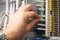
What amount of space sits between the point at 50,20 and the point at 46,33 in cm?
16

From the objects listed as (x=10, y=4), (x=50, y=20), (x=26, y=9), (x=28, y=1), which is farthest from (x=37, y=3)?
(x=26, y=9)

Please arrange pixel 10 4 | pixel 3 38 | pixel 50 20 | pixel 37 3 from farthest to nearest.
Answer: pixel 10 4, pixel 37 3, pixel 50 20, pixel 3 38

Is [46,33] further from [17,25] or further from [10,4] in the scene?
[17,25]

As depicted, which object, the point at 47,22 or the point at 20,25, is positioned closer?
the point at 20,25

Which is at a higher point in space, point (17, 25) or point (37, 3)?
point (37, 3)

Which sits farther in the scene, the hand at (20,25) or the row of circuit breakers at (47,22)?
the row of circuit breakers at (47,22)

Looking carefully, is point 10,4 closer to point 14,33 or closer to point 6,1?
point 6,1

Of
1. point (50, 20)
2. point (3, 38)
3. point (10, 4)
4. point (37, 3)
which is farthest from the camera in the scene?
point (10, 4)

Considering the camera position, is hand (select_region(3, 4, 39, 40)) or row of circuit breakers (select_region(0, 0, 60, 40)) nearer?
hand (select_region(3, 4, 39, 40))

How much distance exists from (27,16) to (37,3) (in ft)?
3.71

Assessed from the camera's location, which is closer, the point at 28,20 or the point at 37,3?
the point at 28,20

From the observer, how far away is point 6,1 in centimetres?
190

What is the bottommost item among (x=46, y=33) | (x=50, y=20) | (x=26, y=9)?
(x=46, y=33)

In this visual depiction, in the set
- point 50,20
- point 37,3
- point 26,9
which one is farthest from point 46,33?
point 26,9
